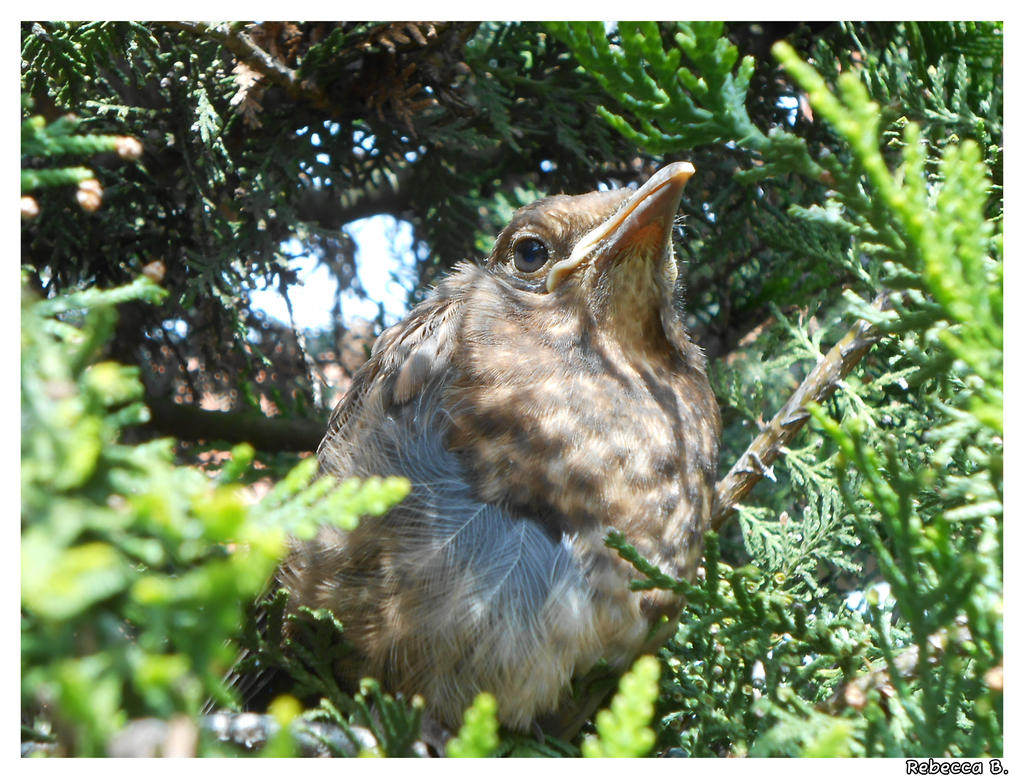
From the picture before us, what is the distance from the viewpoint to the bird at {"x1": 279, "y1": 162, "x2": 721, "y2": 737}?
1844 millimetres

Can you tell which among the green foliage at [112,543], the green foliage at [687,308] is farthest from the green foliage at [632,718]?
the green foliage at [112,543]

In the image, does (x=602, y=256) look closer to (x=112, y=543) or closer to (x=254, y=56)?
(x=254, y=56)

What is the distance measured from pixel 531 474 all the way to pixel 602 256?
61cm

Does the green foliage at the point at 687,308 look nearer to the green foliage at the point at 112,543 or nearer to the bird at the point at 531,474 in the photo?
A: the green foliage at the point at 112,543

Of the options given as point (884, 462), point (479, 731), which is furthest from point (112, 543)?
point (884, 462)

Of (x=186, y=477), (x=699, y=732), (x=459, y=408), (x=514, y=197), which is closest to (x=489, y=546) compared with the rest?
(x=459, y=408)

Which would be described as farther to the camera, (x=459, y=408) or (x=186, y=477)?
(x=459, y=408)

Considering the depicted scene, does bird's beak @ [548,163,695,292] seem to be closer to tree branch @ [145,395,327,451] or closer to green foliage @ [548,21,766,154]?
green foliage @ [548,21,766,154]

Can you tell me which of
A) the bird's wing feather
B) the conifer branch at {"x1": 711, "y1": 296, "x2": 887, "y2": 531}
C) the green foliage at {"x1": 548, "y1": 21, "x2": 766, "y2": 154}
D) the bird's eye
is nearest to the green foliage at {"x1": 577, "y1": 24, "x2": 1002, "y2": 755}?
the green foliage at {"x1": 548, "y1": 21, "x2": 766, "y2": 154}

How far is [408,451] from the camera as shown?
2.10 metres

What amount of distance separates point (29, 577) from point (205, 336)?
2.33m

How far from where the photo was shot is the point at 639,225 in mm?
2123

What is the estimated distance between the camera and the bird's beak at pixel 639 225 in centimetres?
202

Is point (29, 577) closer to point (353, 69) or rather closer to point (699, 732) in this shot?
point (699, 732)
